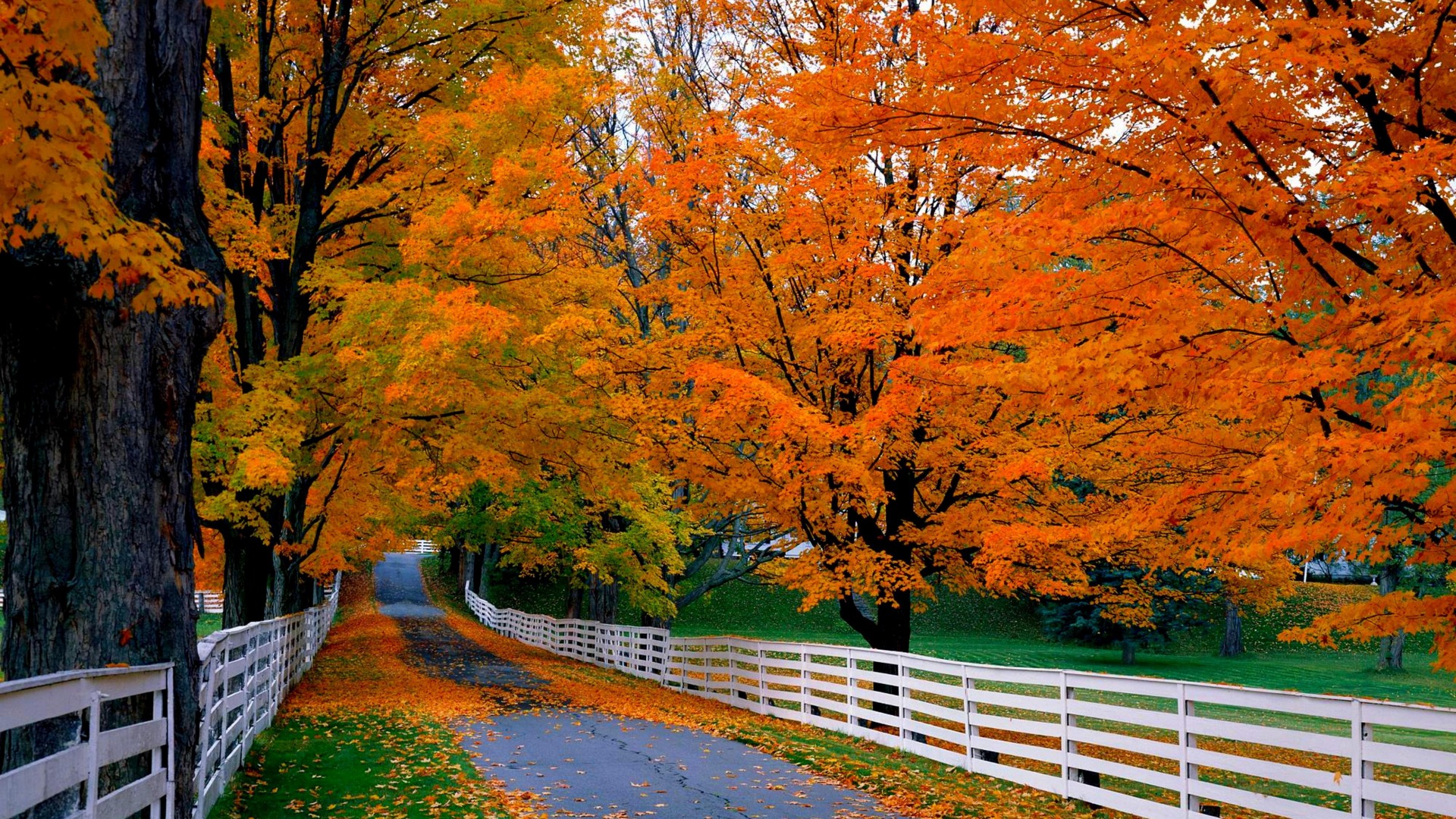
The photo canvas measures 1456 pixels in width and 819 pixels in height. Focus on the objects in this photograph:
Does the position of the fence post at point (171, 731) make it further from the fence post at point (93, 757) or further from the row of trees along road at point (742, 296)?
the fence post at point (93, 757)

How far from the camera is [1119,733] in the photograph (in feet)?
47.3

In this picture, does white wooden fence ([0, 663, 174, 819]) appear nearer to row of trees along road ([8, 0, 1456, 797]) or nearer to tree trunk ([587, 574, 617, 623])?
row of trees along road ([8, 0, 1456, 797])

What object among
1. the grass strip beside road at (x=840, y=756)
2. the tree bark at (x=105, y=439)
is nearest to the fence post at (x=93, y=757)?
the tree bark at (x=105, y=439)

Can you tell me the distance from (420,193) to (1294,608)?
46454 millimetres

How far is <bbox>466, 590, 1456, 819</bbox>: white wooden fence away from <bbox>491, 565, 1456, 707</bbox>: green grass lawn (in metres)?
12.5

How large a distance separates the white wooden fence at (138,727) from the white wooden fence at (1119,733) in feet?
20.4

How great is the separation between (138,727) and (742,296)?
10811mm

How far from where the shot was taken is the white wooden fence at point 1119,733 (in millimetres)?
6387

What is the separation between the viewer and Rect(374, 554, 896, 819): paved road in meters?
8.21

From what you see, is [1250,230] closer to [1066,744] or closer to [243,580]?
[1066,744]

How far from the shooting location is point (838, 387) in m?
14.8

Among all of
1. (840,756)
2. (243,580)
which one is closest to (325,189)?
(243,580)

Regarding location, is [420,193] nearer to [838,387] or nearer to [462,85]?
[462,85]

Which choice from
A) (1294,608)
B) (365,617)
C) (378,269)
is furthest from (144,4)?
(1294,608)
